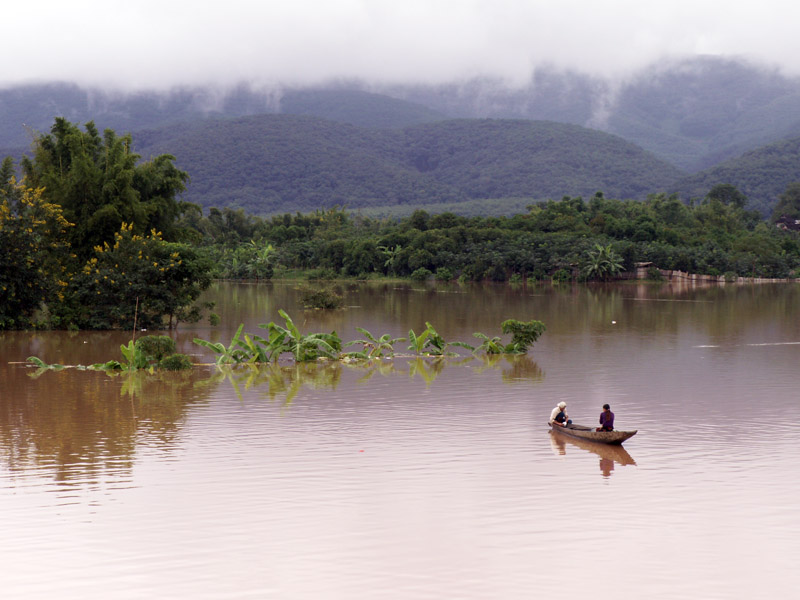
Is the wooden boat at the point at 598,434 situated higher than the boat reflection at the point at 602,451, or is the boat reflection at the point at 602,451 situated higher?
the wooden boat at the point at 598,434

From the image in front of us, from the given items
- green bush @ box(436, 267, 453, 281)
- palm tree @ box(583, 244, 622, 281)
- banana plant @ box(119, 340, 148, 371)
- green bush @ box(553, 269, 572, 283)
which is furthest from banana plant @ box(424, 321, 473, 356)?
green bush @ box(436, 267, 453, 281)

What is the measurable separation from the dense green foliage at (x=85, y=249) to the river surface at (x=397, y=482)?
4.87 m

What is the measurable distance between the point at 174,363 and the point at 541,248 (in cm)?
7230

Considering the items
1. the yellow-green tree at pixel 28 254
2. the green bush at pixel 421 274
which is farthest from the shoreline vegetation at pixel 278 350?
the green bush at pixel 421 274

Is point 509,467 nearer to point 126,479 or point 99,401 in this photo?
point 126,479

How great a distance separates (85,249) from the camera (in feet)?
126

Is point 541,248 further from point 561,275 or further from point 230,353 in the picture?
point 230,353

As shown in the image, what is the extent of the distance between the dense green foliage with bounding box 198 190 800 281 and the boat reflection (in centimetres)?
7518

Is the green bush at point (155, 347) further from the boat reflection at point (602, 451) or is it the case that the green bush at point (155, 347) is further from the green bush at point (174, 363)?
the boat reflection at point (602, 451)

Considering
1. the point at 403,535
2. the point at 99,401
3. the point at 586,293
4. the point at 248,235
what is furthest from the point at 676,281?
the point at 403,535

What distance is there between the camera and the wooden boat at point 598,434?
17234 mm

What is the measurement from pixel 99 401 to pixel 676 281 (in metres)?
82.2

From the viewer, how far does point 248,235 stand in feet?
432

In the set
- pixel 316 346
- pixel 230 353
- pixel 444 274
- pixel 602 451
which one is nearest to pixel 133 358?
pixel 230 353
